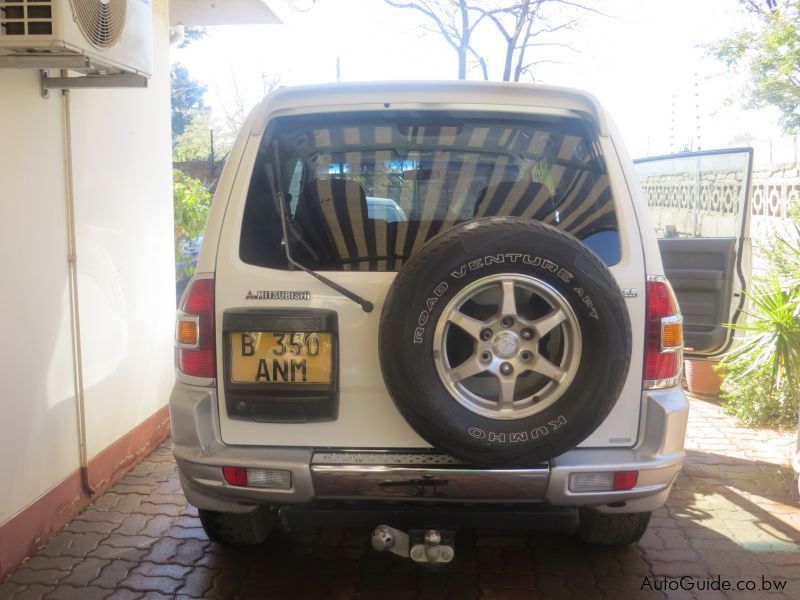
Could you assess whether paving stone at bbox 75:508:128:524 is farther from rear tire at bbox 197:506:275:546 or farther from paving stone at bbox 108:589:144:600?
rear tire at bbox 197:506:275:546

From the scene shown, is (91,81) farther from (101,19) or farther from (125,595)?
(125,595)

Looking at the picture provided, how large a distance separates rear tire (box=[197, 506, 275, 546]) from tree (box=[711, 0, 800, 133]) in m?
12.7

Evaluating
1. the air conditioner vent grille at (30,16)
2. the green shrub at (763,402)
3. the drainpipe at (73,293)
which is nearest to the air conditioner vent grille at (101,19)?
the air conditioner vent grille at (30,16)

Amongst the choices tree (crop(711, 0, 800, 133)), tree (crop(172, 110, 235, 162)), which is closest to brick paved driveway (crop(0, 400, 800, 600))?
tree (crop(711, 0, 800, 133))

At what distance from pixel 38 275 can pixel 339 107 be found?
1686 mm

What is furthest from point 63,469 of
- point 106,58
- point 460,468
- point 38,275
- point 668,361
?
point 668,361

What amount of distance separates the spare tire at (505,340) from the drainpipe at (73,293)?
2.05 m

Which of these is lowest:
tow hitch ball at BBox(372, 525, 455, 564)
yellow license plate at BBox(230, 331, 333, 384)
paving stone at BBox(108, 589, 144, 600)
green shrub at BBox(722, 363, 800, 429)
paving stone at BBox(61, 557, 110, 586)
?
paving stone at BBox(108, 589, 144, 600)

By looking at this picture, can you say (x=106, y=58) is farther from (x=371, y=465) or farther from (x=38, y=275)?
(x=371, y=465)

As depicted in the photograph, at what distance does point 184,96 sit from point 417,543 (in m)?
34.9

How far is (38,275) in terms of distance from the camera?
3.51m

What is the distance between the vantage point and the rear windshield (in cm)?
278

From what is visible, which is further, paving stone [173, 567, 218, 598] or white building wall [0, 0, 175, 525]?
white building wall [0, 0, 175, 525]

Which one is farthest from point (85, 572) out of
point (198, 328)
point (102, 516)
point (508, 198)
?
point (508, 198)
